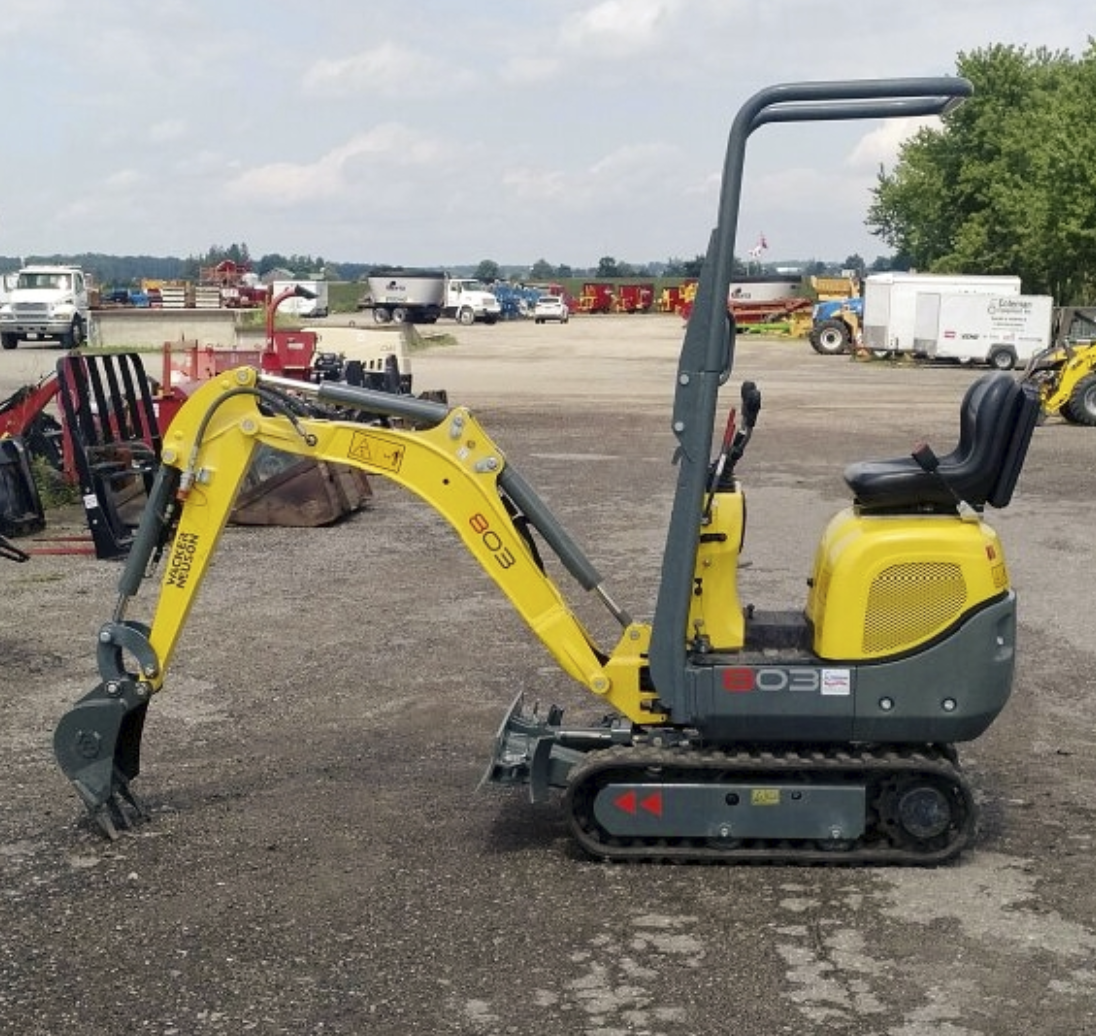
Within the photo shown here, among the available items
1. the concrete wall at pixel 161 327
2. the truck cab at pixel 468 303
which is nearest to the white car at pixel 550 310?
the truck cab at pixel 468 303

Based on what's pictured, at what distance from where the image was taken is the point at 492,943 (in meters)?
5.70

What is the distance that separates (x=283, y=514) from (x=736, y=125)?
31.5 ft

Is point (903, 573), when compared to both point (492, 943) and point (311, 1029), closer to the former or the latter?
point (492, 943)

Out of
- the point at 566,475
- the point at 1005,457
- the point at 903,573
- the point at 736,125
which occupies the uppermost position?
the point at 736,125

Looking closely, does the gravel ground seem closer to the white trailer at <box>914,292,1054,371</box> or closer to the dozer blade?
the dozer blade

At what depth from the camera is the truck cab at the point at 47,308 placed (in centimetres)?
4578

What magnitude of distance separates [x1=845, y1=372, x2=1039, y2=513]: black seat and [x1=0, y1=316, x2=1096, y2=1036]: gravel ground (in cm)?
141

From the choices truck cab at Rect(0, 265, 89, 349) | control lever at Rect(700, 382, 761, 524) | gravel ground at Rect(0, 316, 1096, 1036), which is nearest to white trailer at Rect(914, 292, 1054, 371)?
truck cab at Rect(0, 265, 89, 349)

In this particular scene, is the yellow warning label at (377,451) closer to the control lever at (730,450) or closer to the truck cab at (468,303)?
the control lever at (730,450)

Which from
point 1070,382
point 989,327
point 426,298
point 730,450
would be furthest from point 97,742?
point 426,298

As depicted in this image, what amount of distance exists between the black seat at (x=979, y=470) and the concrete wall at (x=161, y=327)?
115 ft

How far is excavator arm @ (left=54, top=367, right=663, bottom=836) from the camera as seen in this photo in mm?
→ 6613

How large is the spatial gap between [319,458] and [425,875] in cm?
170

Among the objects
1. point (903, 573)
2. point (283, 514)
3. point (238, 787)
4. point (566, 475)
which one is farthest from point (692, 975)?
point (566, 475)
